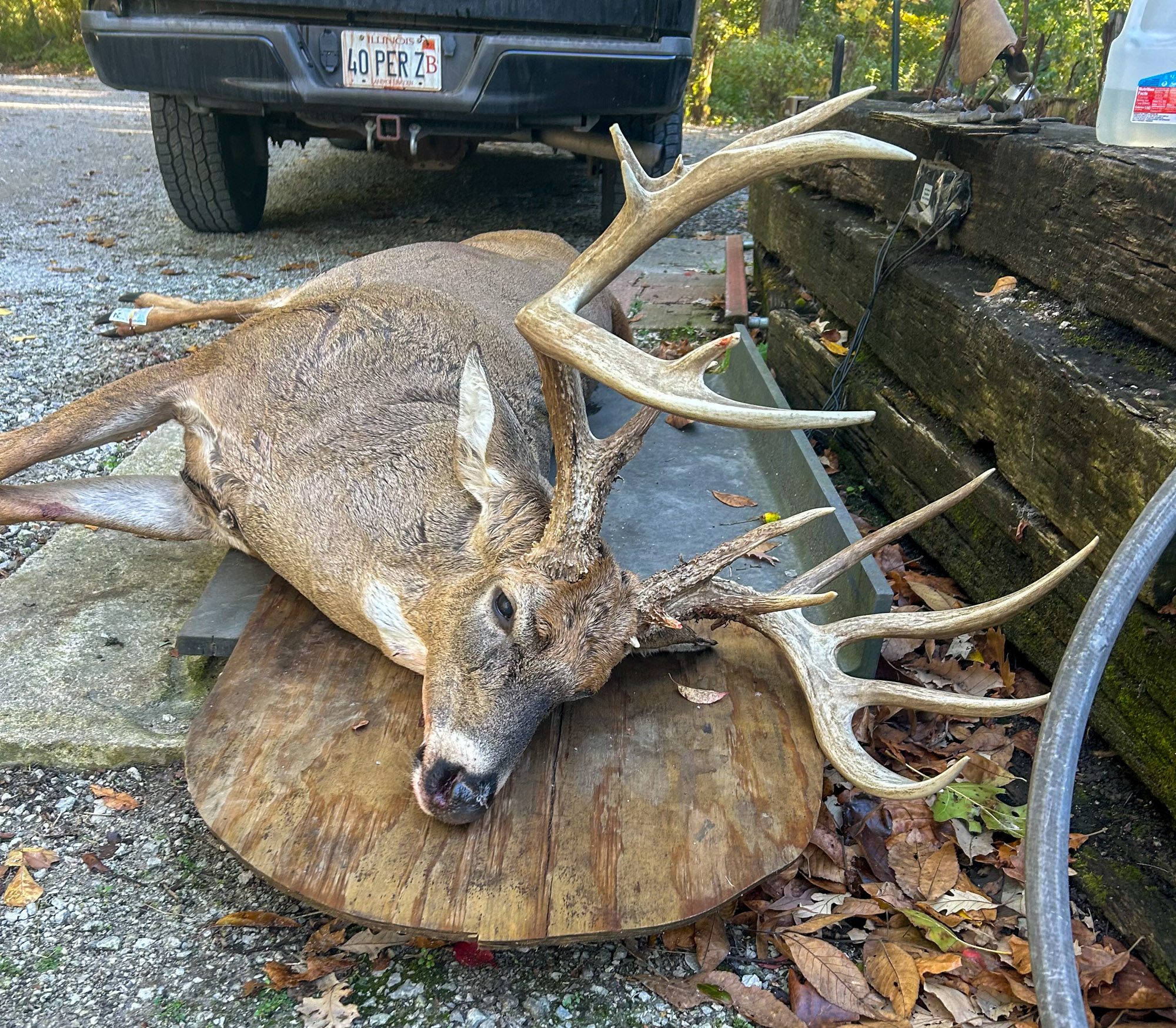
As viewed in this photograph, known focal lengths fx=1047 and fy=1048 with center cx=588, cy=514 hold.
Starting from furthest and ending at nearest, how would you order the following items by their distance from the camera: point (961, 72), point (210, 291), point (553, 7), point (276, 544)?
point (210, 291), point (553, 7), point (961, 72), point (276, 544)

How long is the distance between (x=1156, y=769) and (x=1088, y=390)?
1016mm

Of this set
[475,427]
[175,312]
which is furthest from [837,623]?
[175,312]

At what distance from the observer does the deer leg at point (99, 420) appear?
344 centimetres

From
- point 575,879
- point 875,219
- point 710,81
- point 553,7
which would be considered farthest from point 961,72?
point 710,81

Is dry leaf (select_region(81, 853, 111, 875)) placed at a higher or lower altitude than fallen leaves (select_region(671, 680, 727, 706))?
lower

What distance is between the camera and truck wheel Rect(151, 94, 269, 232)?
6.89m

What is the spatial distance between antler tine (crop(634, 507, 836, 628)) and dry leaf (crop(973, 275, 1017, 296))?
1.30 meters

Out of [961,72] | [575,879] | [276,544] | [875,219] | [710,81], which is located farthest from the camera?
[710,81]

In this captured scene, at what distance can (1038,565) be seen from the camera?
3.19m

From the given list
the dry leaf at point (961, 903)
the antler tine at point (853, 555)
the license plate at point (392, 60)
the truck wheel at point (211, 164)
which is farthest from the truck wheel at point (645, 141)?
the dry leaf at point (961, 903)

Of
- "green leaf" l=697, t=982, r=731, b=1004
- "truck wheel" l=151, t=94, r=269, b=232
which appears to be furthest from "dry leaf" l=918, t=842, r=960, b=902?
"truck wheel" l=151, t=94, r=269, b=232

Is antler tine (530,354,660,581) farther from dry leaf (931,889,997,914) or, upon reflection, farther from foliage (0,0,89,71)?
foliage (0,0,89,71)

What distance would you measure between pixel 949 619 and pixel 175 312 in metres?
4.12

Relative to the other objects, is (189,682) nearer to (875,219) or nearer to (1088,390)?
(1088,390)
